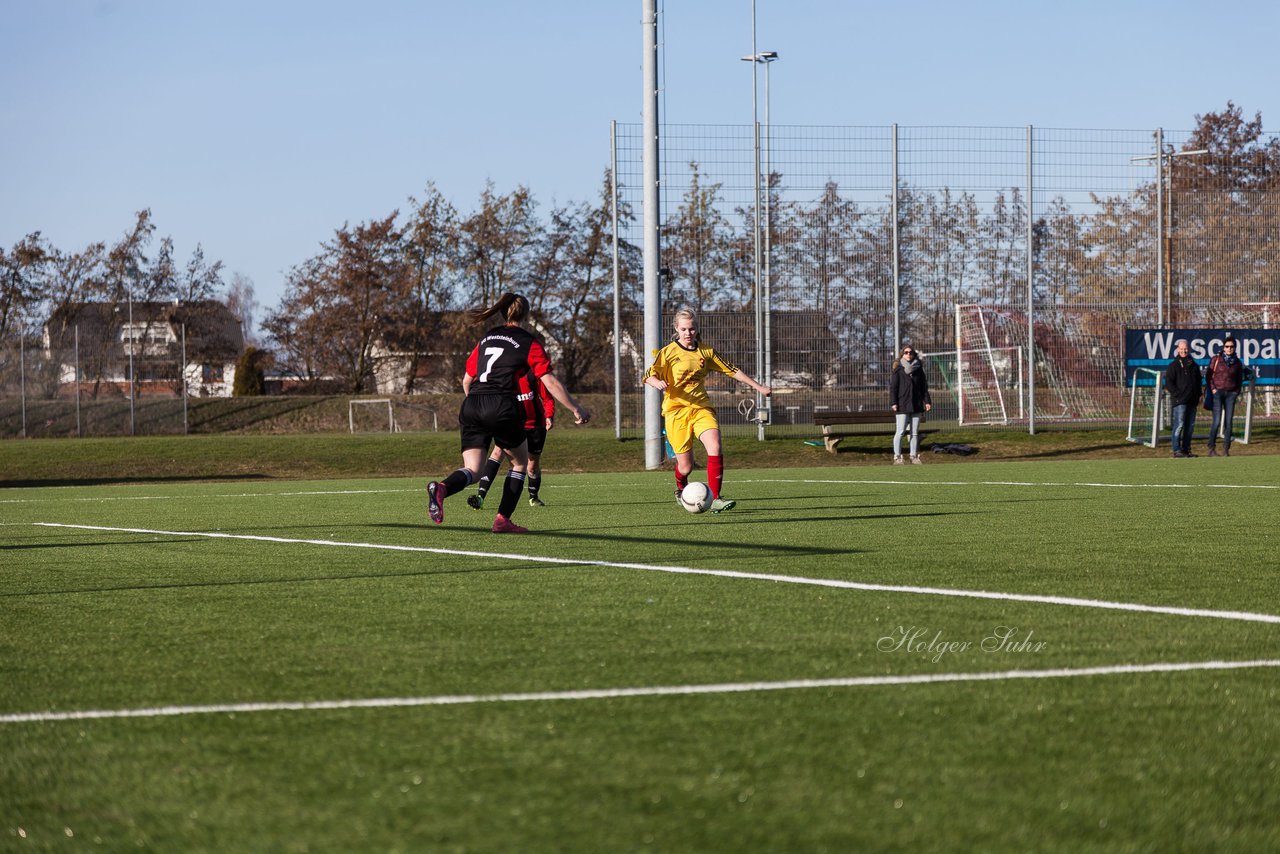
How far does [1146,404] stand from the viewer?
93.8 ft

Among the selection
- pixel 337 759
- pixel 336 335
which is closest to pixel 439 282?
pixel 336 335

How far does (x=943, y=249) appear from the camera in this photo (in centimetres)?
2792

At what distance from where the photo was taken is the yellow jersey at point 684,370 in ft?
41.7

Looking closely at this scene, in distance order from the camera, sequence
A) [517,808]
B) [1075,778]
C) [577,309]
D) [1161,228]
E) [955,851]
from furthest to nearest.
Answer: [577,309] → [1161,228] → [1075,778] → [517,808] → [955,851]

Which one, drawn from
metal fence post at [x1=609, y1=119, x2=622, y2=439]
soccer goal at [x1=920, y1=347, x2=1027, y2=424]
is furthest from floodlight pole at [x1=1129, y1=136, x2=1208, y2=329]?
metal fence post at [x1=609, y1=119, x2=622, y2=439]

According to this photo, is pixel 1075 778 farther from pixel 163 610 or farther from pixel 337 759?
pixel 163 610

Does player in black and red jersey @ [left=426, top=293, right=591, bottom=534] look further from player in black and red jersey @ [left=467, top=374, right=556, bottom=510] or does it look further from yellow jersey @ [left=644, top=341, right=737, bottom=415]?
yellow jersey @ [left=644, top=341, right=737, bottom=415]

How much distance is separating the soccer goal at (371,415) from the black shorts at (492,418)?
3459 cm

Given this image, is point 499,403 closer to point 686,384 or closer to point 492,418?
point 492,418

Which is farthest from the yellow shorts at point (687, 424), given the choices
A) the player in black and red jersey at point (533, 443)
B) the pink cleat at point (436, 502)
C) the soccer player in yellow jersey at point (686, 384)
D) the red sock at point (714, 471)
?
the pink cleat at point (436, 502)

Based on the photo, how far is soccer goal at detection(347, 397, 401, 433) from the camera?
44.5 m

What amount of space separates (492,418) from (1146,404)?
21.6 meters

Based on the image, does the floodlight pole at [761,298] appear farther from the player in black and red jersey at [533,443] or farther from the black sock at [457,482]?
the black sock at [457,482]

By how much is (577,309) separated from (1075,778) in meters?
47.3
